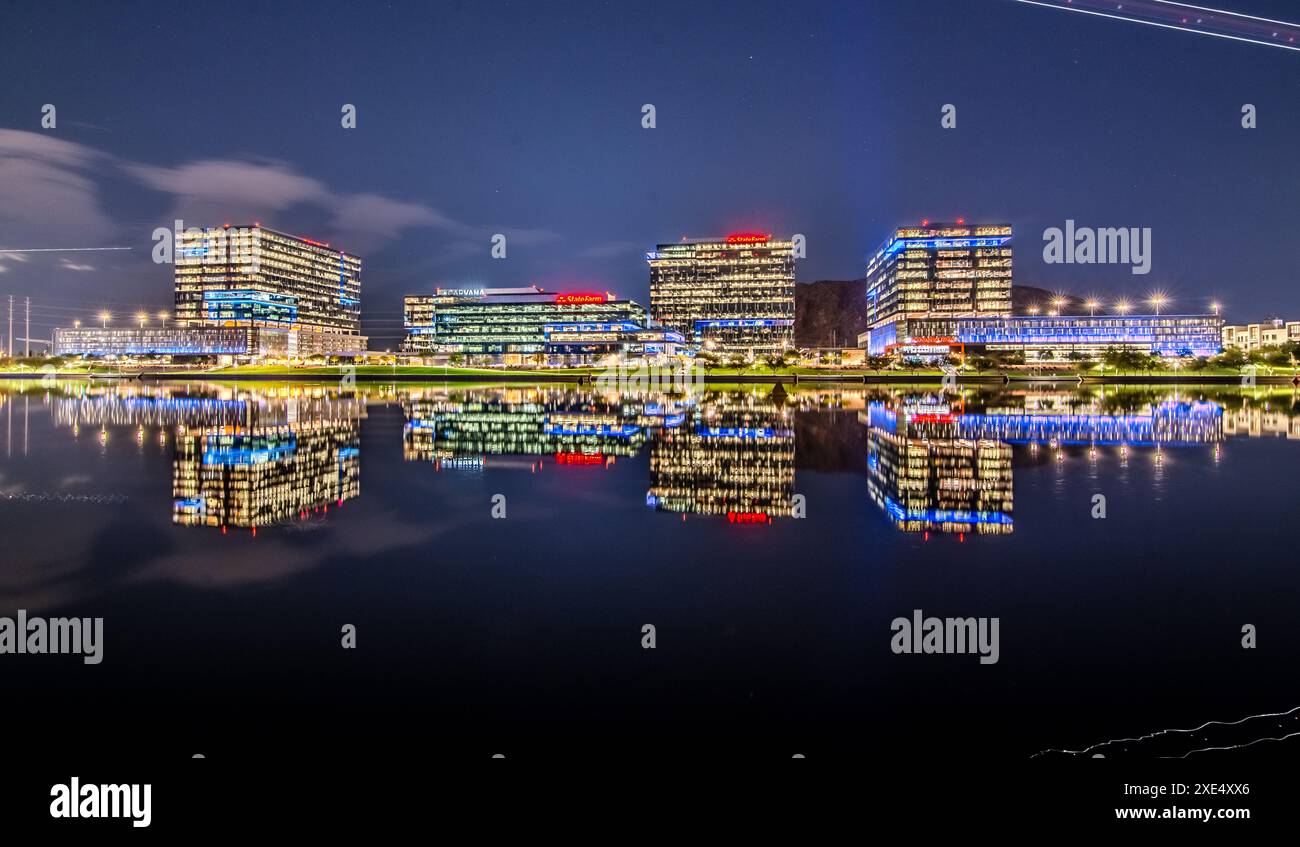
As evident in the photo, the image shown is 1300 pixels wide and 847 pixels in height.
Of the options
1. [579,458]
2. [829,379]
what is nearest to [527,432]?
[579,458]

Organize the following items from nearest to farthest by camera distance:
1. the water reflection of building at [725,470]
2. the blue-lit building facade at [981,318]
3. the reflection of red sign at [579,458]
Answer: the water reflection of building at [725,470] → the reflection of red sign at [579,458] → the blue-lit building facade at [981,318]

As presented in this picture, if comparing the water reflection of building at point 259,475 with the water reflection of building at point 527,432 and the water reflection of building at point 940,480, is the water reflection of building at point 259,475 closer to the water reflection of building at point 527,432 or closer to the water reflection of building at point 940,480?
the water reflection of building at point 527,432

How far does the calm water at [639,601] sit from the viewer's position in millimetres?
5332

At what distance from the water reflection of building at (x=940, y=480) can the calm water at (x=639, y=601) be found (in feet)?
0.42

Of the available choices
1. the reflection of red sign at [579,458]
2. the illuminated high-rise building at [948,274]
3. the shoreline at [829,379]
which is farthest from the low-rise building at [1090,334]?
the reflection of red sign at [579,458]

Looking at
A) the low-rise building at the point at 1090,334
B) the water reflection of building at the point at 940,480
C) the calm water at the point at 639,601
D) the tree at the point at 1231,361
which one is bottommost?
the calm water at the point at 639,601

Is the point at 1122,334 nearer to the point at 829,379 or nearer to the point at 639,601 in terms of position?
the point at 829,379

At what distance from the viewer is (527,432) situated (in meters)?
27.7

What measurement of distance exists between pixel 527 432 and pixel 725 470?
12409mm

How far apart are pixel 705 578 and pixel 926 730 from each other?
3468 millimetres

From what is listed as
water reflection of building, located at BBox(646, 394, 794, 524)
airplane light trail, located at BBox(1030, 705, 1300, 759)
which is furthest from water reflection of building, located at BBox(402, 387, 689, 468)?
airplane light trail, located at BBox(1030, 705, 1300, 759)
